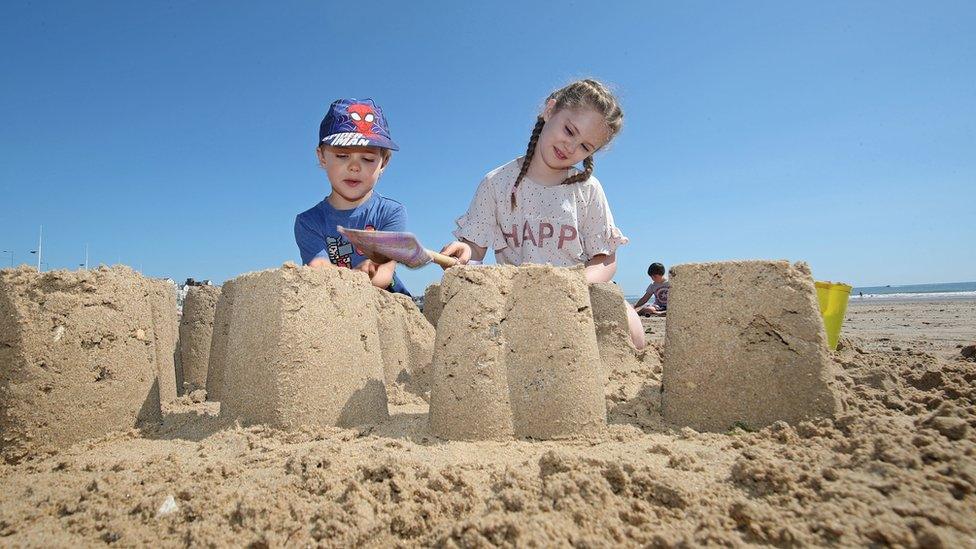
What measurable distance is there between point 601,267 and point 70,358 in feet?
9.71

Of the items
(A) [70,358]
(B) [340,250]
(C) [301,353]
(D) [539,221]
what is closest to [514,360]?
(C) [301,353]

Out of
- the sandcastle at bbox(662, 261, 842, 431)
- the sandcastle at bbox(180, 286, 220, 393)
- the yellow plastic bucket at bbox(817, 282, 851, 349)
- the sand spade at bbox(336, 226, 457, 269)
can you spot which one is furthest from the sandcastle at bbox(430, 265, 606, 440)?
the yellow plastic bucket at bbox(817, 282, 851, 349)

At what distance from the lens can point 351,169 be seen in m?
3.69

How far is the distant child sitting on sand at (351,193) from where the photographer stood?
3561 millimetres

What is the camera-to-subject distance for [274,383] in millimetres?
2287

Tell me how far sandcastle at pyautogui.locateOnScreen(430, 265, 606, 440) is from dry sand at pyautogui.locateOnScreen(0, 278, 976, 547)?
9 centimetres

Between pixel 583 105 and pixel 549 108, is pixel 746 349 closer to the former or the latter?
pixel 583 105

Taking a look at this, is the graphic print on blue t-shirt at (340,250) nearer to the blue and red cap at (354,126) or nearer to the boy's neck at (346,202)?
the boy's neck at (346,202)

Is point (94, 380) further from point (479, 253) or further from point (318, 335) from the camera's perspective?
point (479, 253)

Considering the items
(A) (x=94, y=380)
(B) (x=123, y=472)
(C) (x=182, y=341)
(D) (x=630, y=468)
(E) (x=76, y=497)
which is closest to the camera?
(D) (x=630, y=468)

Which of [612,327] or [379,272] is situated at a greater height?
[379,272]

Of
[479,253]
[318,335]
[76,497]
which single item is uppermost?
[479,253]

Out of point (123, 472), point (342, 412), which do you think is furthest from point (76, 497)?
point (342, 412)

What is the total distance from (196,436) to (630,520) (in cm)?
190
